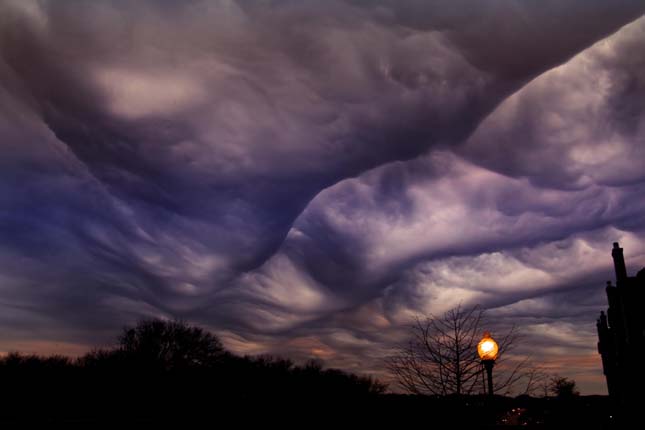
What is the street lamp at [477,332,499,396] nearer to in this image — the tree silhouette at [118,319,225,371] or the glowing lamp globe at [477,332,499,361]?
the glowing lamp globe at [477,332,499,361]

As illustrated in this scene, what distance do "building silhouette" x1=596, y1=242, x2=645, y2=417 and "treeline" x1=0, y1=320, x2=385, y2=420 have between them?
1670 centimetres

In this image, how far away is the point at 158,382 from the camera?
5612cm

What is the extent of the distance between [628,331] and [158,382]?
150ft

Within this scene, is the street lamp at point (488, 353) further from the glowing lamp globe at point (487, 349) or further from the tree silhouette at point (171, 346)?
the tree silhouette at point (171, 346)

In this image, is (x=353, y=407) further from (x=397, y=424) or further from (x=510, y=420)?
(x=510, y=420)

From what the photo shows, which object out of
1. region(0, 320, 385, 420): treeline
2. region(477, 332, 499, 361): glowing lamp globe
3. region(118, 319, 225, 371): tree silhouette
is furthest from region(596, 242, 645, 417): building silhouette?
region(118, 319, 225, 371): tree silhouette

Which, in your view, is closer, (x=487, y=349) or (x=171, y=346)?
(x=487, y=349)

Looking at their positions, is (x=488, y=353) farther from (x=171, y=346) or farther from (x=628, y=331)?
(x=171, y=346)

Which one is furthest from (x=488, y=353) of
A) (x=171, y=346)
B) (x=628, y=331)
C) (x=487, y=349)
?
(x=171, y=346)

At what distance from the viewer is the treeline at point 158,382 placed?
3297cm

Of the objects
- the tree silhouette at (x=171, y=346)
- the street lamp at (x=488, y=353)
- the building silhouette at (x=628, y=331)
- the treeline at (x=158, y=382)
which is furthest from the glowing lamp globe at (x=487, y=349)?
the tree silhouette at (x=171, y=346)

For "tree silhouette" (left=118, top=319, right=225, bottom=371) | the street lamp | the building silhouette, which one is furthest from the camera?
"tree silhouette" (left=118, top=319, right=225, bottom=371)

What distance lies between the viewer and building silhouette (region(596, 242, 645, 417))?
31312 mm

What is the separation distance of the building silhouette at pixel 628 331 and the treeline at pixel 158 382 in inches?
658
